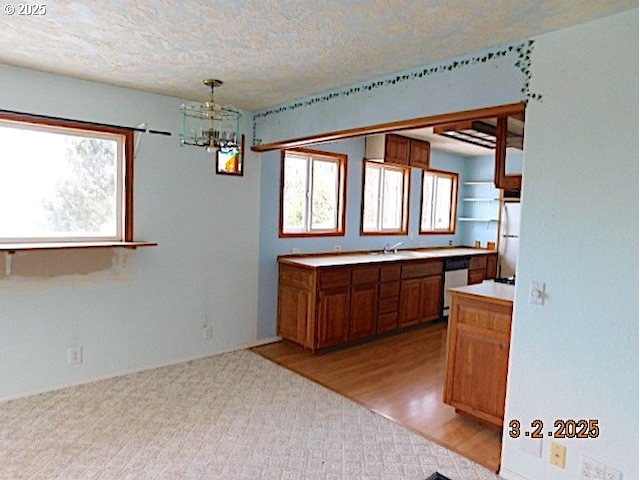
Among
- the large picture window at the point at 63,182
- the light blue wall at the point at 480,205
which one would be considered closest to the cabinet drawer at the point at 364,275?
the large picture window at the point at 63,182

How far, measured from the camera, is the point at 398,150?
→ 5.21 m

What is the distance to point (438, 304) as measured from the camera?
5371 millimetres

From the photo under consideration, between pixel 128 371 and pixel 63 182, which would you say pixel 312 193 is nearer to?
pixel 63 182

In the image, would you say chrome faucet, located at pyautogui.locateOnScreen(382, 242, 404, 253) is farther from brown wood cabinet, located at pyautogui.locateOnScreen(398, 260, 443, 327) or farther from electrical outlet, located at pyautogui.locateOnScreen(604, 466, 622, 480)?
electrical outlet, located at pyautogui.locateOnScreen(604, 466, 622, 480)

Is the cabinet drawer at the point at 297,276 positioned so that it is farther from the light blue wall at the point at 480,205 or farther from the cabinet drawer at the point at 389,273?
the light blue wall at the point at 480,205

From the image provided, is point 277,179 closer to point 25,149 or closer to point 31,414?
point 25,149

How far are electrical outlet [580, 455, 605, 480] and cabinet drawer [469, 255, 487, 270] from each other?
388 centimetres

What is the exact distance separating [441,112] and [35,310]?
3.13 metres

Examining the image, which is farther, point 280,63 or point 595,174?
point 280,63

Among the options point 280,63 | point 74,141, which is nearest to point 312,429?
point 280,63

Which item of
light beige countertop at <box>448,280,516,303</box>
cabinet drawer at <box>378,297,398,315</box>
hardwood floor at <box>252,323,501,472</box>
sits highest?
light beige countertop at <box>448,280,516,303</box>

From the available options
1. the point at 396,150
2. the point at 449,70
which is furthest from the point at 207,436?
the point at 396,150

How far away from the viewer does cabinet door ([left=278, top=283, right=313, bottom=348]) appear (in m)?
4.20

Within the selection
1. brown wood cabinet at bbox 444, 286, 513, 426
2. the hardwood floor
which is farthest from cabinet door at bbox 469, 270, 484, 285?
brown wood cabinet at bbox 444, 286, 513, 426
